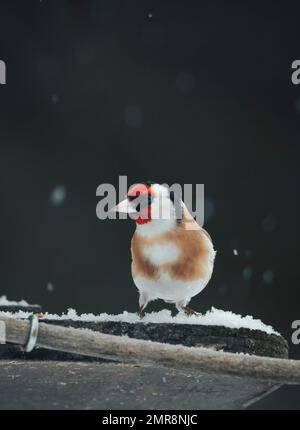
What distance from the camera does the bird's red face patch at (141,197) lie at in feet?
4.20

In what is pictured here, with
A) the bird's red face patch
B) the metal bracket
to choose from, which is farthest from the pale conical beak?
the metal bracket

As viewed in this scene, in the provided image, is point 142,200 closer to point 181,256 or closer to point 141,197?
point 141,197

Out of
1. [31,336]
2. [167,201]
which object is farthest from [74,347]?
[167,201]

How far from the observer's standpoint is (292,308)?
3.30m

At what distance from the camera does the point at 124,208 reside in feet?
4.12

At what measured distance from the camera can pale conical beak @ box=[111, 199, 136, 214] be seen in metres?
1.23

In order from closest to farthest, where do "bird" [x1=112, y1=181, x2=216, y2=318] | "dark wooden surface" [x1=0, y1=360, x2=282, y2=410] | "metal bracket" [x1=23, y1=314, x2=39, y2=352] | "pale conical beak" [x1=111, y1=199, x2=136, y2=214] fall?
"metal bracket" [x1=23, y1=314, x2=39, y2=352] → "dark wooden surface" [x1=0, y1=360, x2=282, y2=410] → "pale conical beak" [x1=111, y1=199, x2=136, y2=214] → "bird" [x1=112, y1=181, x2=216, y2=318]

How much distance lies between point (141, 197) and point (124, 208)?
45 millimetres

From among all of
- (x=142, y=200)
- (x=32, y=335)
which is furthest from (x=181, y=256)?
(x=32, y=335)

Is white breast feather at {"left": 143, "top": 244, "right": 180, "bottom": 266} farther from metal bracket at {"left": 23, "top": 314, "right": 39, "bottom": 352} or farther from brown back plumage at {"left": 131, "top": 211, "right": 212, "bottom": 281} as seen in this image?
metal bracket at {"left": 23, "top": 314, "right": 39, "bottom": 352}
